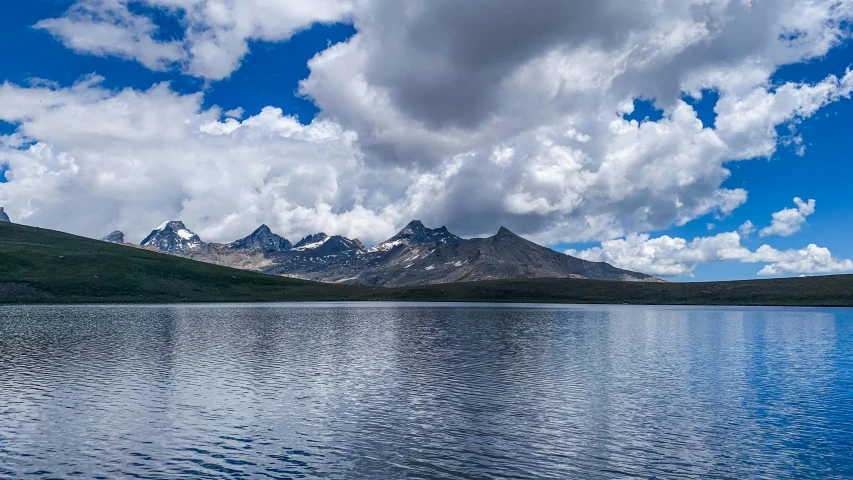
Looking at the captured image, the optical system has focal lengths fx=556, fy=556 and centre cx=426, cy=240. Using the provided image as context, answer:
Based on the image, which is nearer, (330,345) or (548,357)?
(548,357)

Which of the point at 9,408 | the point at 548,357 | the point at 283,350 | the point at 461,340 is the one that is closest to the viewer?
the point at 9,408

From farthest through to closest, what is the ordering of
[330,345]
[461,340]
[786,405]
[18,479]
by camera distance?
[461,340], [330,345], [786,405], [18,479]

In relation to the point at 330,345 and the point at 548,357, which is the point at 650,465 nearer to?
the point at 548,357

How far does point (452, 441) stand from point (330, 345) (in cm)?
5714

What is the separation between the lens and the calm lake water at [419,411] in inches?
1261

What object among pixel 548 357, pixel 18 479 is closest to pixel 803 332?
pixel 548 357

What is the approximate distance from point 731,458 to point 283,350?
210ft

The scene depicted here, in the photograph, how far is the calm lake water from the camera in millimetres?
32031

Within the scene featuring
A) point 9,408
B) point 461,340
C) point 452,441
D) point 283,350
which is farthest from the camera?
point 461,340

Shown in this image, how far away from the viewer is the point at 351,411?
4475 cm

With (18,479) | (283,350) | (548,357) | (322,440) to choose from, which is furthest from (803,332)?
(18,479)

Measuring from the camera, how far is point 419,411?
44.9m

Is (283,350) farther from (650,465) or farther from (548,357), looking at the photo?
(650,465)

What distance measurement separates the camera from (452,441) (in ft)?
120
